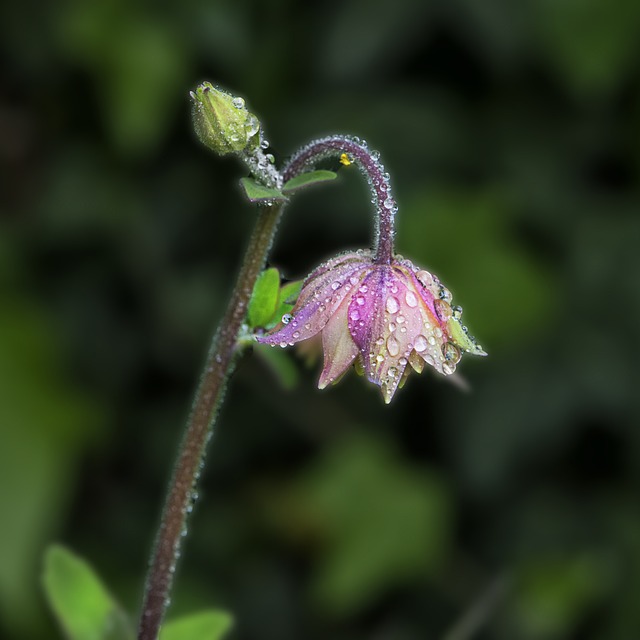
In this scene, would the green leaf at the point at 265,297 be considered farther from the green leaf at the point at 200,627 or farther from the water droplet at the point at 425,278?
the green leaf at the point at 200,627

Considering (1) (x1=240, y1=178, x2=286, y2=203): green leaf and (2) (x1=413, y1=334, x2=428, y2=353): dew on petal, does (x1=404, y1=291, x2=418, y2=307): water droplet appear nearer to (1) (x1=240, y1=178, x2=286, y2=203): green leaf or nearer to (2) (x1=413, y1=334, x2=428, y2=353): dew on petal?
(2) (x1=413, y1=334, x2=428, y2=353): dew on petal

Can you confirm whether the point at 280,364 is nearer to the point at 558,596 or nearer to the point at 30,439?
the point at 30,439

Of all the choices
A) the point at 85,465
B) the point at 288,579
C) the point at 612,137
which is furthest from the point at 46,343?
the point at 612,137

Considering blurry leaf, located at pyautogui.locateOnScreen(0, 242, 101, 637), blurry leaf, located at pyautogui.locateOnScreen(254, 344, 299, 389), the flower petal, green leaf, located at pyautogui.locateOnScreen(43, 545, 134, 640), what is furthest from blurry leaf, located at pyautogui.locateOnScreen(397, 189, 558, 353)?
the flower petal

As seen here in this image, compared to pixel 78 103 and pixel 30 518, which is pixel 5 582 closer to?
pixel 30 518

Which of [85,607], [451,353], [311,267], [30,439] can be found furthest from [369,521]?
[451,353]
